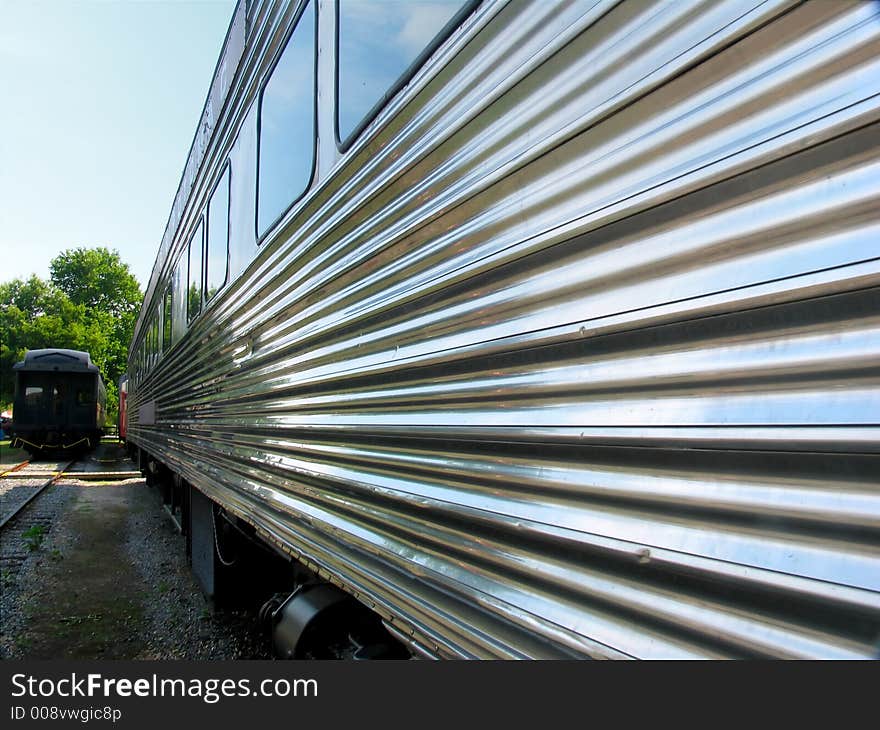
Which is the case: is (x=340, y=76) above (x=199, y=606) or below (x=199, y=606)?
above

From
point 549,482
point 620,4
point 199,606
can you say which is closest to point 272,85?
point 620,4

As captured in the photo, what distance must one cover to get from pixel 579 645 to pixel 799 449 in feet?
1.54

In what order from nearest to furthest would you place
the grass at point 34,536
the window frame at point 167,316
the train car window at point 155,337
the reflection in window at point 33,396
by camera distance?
the window frame at point 167,316
the grass at point 34,536
the train car window at point 155,337
the reflection in window at point 33,396

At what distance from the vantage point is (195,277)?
489 cm

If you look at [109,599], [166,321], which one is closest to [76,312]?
[166,321]

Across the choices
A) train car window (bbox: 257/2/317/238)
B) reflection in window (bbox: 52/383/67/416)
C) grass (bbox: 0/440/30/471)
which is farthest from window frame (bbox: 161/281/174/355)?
reflection in window (bbox: 52/383/67/416)

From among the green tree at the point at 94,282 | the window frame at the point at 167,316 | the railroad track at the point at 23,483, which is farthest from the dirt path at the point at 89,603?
the green tree at the point at 94,282

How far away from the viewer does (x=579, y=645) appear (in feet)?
3.43

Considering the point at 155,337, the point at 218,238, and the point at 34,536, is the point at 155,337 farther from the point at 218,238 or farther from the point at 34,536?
the point at 218,238

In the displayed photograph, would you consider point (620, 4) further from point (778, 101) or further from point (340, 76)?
point (340, 76)

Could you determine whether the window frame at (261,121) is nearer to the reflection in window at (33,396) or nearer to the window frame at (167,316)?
the window frame at (167,316)

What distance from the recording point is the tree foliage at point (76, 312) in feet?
106

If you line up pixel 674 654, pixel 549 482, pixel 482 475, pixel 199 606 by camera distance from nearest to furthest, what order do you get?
pixel 674 654, pixel 549 482, pixel 482 475, pixel 199 606

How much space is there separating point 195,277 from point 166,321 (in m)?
2.48
